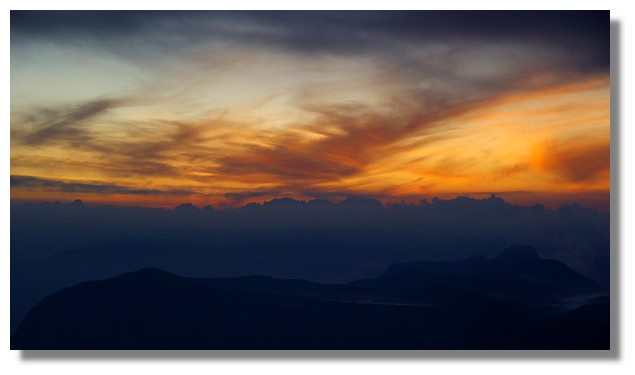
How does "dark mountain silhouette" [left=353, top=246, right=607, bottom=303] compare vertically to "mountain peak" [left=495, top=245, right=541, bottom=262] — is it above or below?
below

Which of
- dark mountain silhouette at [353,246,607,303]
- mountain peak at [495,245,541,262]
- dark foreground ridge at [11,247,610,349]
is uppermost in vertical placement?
mountain peak at [495,245,541,262]

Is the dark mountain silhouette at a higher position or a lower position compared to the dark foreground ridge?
higher

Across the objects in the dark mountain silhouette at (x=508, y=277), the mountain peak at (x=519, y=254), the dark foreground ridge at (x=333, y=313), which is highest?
the mountain peak at (x=519, y=254)

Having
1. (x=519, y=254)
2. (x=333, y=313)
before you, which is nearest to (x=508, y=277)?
(x=519, y=254)

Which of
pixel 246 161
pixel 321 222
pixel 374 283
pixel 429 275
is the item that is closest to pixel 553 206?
pixel 429 275

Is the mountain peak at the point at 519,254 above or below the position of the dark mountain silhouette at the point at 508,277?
above

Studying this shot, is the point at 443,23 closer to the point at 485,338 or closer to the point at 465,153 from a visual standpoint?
the point at 465,153

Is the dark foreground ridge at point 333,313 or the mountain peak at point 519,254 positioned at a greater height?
the mountain peak at point 519,254
